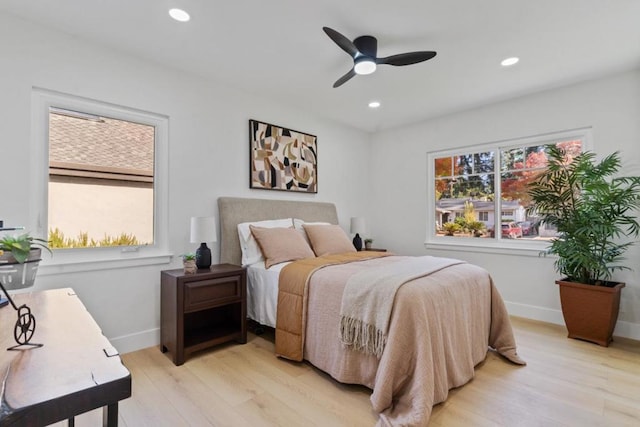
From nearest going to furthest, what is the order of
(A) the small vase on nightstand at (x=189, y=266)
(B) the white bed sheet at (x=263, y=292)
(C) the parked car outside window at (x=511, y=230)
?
(A) the small vase on nightstand at (x=189, y=266), (B) the white bed sheet at (x=263, y=292), (C) the parked car outside window at (x=511, y=230)

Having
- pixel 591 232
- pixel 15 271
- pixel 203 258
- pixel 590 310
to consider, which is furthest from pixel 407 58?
pixel 590 310

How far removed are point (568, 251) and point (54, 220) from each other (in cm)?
437

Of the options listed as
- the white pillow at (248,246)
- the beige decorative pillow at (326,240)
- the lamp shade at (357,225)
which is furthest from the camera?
the lamp shade at (357,225)

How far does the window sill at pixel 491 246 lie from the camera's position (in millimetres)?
3613

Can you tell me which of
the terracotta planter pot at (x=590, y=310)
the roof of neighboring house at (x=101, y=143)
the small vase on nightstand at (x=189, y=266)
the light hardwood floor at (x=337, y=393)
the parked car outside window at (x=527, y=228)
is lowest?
the light hardwood floor at (x=337, y=393)

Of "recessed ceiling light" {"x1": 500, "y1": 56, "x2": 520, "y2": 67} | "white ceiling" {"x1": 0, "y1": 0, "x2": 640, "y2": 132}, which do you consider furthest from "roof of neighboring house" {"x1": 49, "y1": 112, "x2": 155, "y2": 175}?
"recessed ceiling light" {"x1": 500, "y1": 56, "x2": 520, "y2": 67}

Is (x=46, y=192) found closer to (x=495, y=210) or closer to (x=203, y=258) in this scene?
(x=203, y=258)

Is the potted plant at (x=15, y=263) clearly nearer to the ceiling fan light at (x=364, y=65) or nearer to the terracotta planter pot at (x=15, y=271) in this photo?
the terracotta planter pot at (x=15, y=271)

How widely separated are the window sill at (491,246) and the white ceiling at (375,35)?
1.76 metres

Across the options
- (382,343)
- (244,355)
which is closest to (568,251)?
(382,343)

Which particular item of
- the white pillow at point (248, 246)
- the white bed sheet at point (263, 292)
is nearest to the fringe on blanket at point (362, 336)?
the white bed sheet at point (263, 292)

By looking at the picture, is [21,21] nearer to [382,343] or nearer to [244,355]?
[244,355]

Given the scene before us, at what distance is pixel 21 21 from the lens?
2.25 metres

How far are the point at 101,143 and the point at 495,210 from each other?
4.29 m
